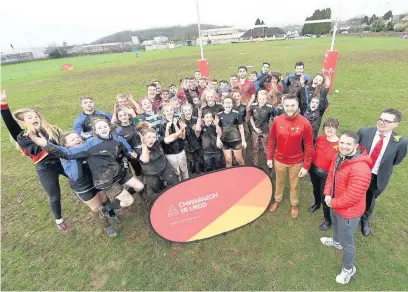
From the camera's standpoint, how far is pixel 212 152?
187 inches

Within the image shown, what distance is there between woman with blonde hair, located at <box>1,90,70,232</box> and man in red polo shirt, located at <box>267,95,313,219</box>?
3711mm

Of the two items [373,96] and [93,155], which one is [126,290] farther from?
[373,96]

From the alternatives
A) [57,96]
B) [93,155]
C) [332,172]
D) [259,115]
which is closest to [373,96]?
[259,115]

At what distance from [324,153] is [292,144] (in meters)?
0.48

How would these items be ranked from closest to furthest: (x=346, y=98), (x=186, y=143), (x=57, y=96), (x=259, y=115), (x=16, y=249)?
1. (x=16, y=249)
2. (x=186, y=143)
3. (x=259, y=115)
4. (x=346, y=98)
5. (x=57, y=96)

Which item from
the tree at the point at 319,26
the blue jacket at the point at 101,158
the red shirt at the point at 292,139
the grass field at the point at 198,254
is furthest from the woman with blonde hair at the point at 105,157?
the tree at the point at 319,26

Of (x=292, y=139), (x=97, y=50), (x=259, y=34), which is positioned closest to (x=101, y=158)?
(x=292, y=139)

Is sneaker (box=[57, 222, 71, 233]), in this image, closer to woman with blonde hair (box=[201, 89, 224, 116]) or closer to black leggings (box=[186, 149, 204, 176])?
black leggings (box=[186, 149, 204, 176])

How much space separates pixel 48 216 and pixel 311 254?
520cm

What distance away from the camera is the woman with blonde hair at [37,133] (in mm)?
3342

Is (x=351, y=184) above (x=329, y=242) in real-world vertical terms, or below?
above

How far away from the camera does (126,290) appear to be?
333 cm

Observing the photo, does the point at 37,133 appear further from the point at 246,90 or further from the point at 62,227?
the point at 246,90

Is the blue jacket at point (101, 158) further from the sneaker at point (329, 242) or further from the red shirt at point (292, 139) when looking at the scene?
the sneaker at point (329, 242)
